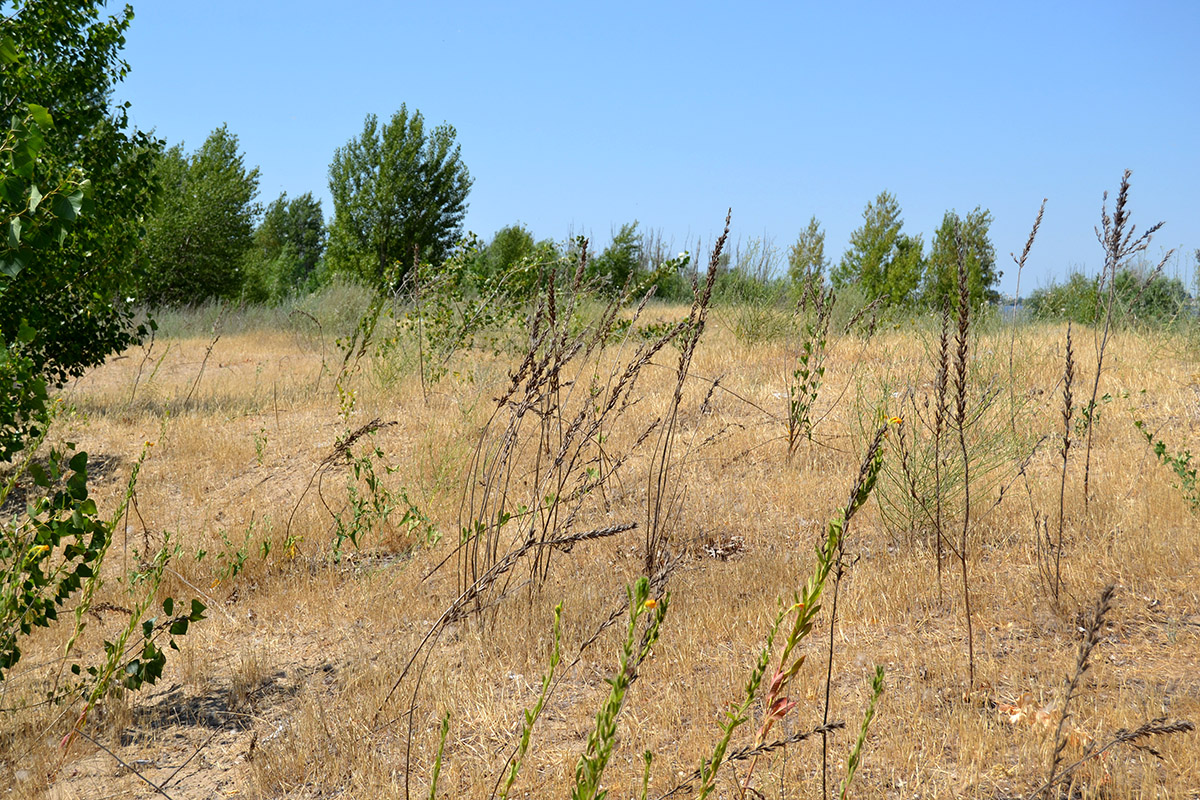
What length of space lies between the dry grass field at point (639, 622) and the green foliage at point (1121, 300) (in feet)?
15.5

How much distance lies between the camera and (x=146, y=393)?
900cm

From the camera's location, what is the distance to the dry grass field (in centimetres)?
229

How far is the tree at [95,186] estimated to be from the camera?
19.5 feet

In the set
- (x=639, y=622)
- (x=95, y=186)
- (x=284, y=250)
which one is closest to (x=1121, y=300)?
(x=639, y=622)

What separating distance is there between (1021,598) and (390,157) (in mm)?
27592

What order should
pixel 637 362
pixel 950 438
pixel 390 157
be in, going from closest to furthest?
pixel 637 362
pixel 950 438
pixel 390 157

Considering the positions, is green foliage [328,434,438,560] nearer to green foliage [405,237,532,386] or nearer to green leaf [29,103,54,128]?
green leaf [29,103,54,128]

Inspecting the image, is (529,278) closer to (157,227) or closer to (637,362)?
(637,362)

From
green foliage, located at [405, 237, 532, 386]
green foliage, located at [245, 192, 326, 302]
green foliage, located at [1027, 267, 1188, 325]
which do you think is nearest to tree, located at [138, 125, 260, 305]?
green foliage, located at [245, 192, 326, 302]

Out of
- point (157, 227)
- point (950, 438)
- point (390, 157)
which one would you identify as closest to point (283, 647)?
point (950, 438)

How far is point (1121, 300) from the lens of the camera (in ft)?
33.9

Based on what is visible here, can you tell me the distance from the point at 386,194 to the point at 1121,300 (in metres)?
22.9

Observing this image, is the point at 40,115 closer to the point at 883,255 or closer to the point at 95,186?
the point at 95,186

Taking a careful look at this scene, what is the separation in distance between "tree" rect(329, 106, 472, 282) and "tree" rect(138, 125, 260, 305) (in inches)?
133
